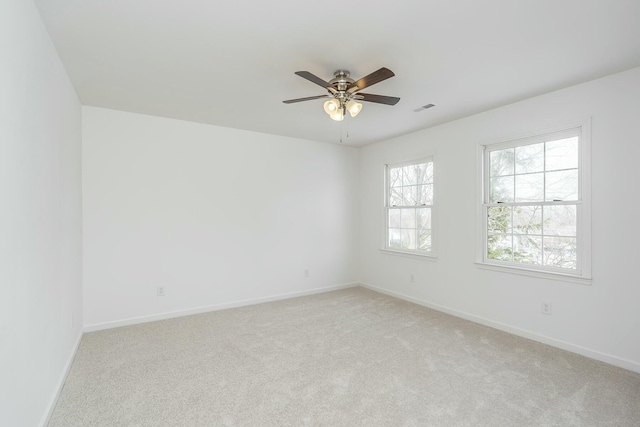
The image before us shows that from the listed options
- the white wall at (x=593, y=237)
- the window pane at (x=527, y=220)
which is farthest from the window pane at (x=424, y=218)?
the window pane at (x=527, y=220)

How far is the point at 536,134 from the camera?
10.7ft

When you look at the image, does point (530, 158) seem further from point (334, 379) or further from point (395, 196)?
point (334, 379)

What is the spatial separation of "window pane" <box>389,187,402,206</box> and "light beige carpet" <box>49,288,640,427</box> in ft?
Result: 6.67

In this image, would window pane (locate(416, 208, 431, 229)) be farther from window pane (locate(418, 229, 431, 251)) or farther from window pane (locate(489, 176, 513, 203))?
window pane (locate(489, 176, 513, 203))

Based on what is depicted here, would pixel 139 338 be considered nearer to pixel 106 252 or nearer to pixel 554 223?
pixel 106 252

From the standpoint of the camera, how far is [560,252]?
10.3 ft

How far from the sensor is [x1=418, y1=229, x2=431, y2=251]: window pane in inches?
178

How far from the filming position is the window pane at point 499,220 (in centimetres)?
360

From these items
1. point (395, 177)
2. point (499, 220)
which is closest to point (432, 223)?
point (499, 220)

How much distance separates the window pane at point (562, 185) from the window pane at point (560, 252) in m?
0.42

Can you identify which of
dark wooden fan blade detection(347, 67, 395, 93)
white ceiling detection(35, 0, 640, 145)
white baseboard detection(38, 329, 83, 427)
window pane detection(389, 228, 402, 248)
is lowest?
white baseboard detection(38, 329, 83, 427)

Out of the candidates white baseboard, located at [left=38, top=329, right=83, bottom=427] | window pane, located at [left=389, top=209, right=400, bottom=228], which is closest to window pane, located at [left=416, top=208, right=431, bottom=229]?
window pane, located at [left=389, top=209, right=400, bottom=228]

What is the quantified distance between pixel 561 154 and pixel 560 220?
67 centimetres

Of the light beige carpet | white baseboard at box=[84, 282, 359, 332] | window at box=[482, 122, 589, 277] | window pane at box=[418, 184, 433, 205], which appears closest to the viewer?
the light beige carpet
